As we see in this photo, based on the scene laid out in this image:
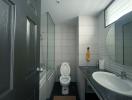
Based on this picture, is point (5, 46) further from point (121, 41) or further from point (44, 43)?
point (44, 43)

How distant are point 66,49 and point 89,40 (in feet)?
3.87

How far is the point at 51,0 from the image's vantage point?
87.5 inches

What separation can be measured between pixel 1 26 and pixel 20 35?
21cm

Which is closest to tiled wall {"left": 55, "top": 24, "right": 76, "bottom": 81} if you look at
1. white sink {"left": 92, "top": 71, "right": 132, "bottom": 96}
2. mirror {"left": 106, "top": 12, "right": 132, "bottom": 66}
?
mirror {"left": 106, "top": 12, "right": 132, "bottom": 66}

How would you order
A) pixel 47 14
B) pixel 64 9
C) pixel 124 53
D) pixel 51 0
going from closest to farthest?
pixel 124 53, pixel 51 0, pixel 64 9, pixel 47 14

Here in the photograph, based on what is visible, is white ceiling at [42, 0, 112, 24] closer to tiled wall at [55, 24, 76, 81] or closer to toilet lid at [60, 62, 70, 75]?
Answer: tiled wall at [55, 24, 76, 81]

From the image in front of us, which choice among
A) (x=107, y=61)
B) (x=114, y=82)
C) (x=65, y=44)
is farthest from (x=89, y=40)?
(x=114, y=82)

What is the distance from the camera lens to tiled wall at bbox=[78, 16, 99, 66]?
3.13 m

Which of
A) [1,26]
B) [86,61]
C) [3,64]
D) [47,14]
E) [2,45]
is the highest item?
[47,14]

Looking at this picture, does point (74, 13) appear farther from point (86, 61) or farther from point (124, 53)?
point (124, 53)

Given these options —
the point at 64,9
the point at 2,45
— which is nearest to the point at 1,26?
the point at 2,45

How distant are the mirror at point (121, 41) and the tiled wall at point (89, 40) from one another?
69cm

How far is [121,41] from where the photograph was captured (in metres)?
1.92

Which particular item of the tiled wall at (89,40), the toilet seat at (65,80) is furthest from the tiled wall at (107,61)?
the toilet seat at (65,80)
